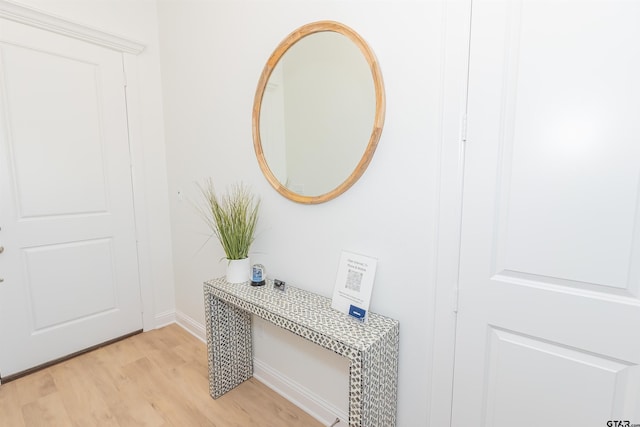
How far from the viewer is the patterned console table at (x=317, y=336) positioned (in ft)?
3.67

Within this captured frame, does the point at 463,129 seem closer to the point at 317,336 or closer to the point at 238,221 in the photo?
the point at 317,336

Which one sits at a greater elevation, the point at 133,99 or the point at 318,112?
the point at 133,99

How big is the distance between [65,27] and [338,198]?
7.47ft

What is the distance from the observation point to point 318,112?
152 cm

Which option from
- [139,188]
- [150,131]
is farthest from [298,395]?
[150,131]

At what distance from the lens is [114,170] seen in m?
2.38

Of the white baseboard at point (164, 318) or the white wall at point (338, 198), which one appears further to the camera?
the white baseboard at point (164, 318)

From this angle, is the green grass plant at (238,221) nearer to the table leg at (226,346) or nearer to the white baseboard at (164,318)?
the table leg at (226,346)

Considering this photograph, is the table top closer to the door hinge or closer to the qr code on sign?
the qr code on sign

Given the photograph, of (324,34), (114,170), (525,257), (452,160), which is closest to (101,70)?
(114,170)

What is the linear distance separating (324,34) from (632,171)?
1.27m

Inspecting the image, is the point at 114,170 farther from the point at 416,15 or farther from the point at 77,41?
the point at 416,15

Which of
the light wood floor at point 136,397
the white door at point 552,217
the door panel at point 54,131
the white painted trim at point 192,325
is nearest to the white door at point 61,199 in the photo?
the door panel at point 54,131

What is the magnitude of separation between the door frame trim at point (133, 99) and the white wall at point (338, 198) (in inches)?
9.1
